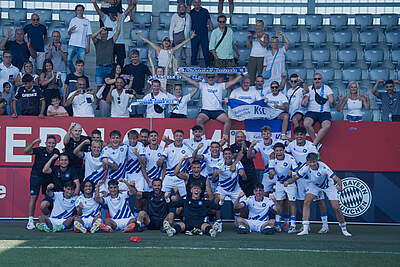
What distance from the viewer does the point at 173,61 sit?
15289mm

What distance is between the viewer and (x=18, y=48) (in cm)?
1557

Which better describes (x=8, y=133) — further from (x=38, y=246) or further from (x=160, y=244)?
(x=160, y=244)

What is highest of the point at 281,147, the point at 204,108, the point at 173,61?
the point at 173,61

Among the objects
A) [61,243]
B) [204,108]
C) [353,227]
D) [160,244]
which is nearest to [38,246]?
[61,243]

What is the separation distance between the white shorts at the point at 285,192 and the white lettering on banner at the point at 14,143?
608cm

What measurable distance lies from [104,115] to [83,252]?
19.6ft

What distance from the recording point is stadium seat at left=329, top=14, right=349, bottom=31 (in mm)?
20711

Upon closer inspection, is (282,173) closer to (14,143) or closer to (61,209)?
(61,209)

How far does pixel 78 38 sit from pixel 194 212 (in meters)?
7.19

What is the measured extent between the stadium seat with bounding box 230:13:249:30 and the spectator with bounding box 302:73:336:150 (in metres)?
7.39

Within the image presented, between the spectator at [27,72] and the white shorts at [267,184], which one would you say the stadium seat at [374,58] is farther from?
the spectator at [27,72]

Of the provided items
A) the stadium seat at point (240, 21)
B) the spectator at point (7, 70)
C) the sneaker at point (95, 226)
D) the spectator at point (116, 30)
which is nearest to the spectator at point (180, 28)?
the spectator at point (116, 30)

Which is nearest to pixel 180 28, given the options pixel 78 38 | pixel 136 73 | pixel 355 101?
pixel 136 73

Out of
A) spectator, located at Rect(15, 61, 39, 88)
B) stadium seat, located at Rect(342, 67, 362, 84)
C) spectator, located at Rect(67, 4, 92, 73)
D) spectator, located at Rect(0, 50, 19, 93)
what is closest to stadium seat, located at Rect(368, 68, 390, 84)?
stadium seat, located at Rect(342, 67, 362, 84)
